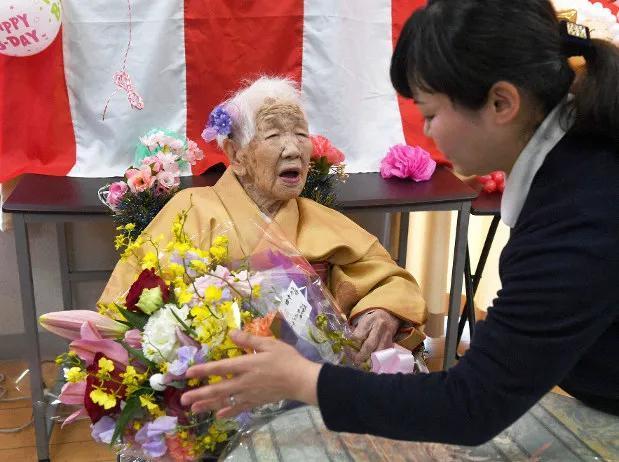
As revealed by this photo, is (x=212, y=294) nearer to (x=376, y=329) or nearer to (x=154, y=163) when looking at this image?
(x=376, y=329)

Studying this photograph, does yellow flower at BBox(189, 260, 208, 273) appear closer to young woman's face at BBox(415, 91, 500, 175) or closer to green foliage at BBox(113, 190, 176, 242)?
young woman's face at BBox(415, 91, 500, 175)

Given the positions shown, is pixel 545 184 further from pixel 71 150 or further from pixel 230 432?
pixel 71 150

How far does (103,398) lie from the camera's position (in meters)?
1.01

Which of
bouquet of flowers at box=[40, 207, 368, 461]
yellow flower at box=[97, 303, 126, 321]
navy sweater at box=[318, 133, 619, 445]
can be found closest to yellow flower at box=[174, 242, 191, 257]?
bouquet of flowers at box=[40, 207, 368, 461]

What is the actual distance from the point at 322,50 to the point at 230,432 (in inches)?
60.4

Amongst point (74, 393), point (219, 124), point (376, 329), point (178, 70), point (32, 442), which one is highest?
point (178, 70)

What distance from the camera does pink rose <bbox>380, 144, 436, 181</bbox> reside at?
2281 mm

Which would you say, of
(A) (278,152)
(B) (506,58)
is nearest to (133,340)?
(B) (506,58)

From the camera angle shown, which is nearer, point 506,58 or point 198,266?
point 506,58

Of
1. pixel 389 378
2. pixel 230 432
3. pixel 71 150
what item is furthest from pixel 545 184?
pixel 71 150

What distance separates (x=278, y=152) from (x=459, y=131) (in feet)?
3.03

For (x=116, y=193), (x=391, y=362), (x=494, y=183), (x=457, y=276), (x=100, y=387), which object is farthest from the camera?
(x=494, y=183)

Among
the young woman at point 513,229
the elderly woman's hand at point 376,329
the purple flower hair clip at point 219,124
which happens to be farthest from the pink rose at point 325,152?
the young woman at point 513,229

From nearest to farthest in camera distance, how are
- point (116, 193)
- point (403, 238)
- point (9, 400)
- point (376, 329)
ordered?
1. point (376, 329)
2. point (116, 193)
3. point (9, 400)
4. point (403, 238)
